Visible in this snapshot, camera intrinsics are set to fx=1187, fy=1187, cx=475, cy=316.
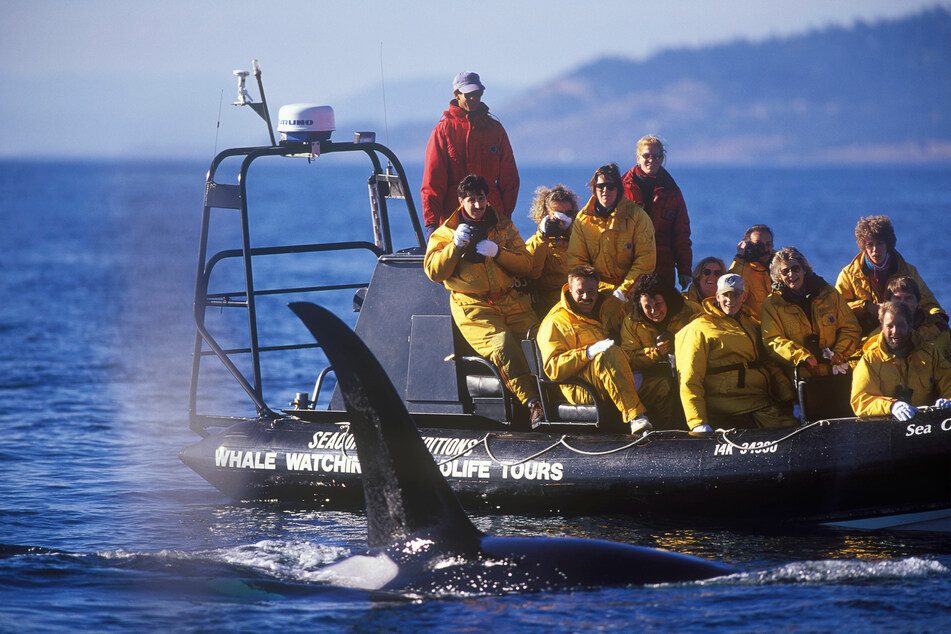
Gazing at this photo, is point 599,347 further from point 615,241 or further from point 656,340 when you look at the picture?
point 615,241

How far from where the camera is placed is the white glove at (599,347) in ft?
28.7

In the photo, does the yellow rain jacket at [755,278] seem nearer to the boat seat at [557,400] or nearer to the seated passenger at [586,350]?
the seated passenger at [586,350]

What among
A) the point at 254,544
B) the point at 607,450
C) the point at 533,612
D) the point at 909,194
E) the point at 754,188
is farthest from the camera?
the point at 754,188

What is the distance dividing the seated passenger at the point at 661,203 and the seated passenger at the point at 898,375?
206 cm

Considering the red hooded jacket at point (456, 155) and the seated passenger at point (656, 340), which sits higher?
the red hooded jacket at point (456, 155)

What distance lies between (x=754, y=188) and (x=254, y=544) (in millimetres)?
128808

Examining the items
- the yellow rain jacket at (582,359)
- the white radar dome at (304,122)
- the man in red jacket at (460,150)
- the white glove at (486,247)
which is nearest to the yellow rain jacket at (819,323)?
the yellow rain jacket at (582,359)

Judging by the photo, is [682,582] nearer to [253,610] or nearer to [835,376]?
[253,610]

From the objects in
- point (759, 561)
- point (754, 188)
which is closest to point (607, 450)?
point (759, 561)

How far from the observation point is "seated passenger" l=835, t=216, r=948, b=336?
30.0 ft

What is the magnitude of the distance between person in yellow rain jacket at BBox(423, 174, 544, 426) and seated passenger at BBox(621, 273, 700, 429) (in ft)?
2.84

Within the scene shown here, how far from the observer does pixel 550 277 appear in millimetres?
9906

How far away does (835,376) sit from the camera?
870 cm

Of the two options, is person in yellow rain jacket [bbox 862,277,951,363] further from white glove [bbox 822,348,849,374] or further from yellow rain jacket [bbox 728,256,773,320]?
yellow rain jacket [bbox 728,256,773,320]
